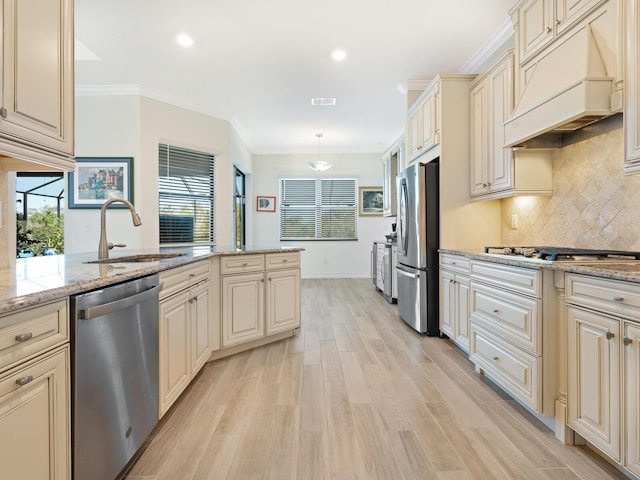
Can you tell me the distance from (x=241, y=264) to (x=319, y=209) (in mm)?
5223

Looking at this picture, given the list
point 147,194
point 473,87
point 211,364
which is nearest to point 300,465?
point 211,364

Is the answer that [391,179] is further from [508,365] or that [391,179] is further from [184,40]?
[508,365]

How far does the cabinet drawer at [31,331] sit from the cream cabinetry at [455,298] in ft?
8.42

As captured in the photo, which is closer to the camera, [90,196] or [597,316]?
[597,316]

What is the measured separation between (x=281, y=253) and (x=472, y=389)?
1.91 m

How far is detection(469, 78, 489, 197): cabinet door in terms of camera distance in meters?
3.16

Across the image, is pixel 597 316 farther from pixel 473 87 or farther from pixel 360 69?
pixel 360 69

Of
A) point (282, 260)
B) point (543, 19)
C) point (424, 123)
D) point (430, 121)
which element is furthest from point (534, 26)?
point (282, 260)

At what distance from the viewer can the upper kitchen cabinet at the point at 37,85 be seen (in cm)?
128

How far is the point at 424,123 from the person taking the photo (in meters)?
3.88

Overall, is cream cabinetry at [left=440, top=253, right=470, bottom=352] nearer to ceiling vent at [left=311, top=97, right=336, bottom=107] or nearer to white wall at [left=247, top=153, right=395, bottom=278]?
ceiling vent at [left=311, top=97, right=336, bottom=107]

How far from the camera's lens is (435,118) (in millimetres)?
3549

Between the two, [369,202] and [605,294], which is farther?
[369,202]

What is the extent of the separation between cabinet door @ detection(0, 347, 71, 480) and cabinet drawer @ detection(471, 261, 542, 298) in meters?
2.07
